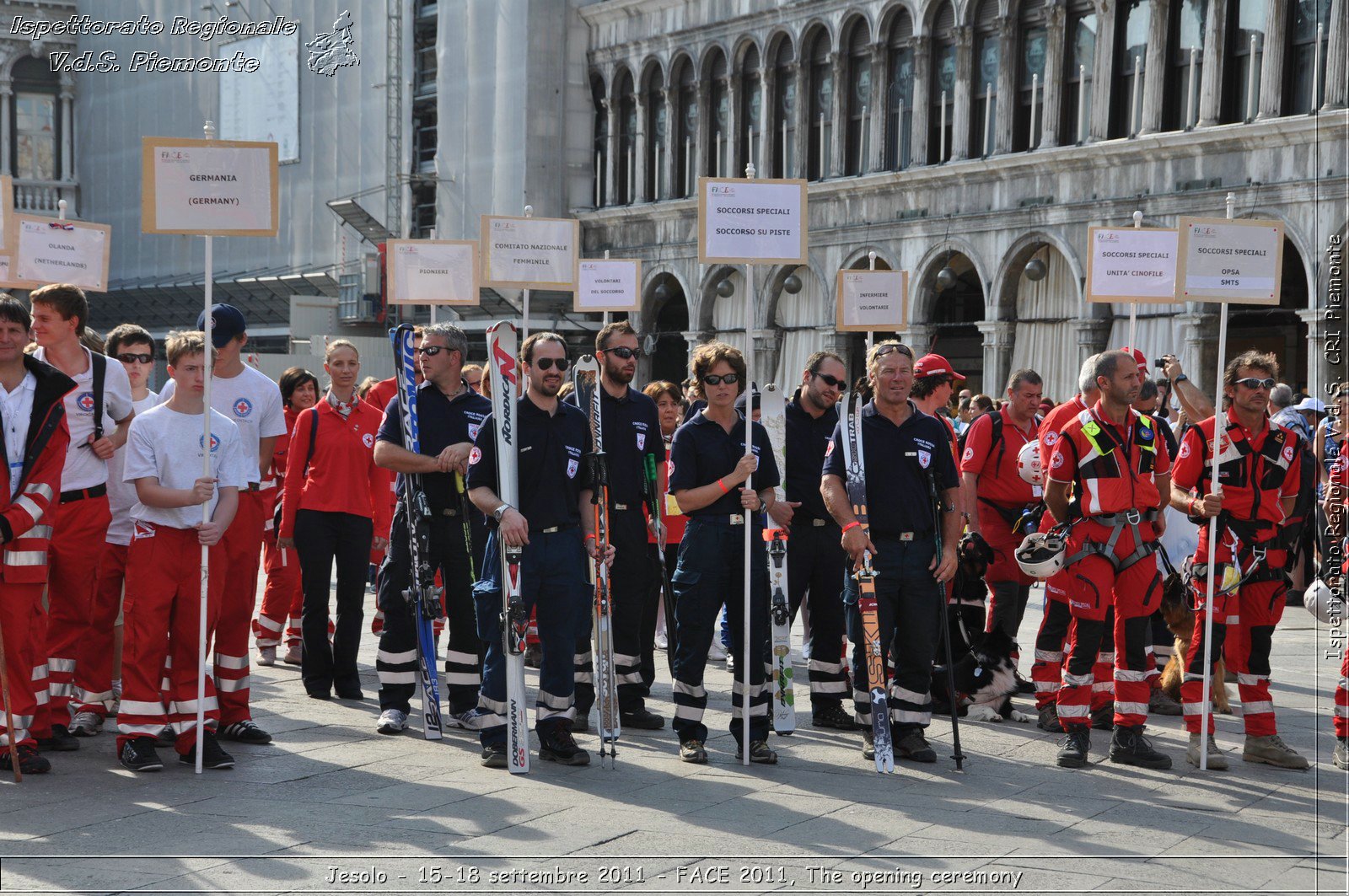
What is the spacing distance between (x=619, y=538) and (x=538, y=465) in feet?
3.99

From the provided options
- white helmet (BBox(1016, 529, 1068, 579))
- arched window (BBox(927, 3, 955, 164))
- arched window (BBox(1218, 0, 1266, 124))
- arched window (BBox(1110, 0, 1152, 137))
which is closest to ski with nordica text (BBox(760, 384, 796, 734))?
white helmet (BBox(1016, 529, 1068, 579))

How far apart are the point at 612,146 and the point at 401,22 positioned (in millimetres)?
7585

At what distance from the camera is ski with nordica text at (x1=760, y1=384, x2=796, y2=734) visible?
305 inches

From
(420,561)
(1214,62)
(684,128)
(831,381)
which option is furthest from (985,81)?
(420,561)

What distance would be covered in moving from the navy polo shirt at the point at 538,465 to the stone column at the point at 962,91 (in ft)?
62.6

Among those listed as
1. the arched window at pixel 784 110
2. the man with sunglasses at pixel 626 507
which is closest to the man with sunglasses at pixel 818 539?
the man with sunglasses at pixel 626 507

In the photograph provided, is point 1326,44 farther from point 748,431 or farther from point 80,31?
point 80,31

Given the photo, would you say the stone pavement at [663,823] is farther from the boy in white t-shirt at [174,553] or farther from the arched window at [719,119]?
the arched window at [719,119]

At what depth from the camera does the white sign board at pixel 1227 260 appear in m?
8.14

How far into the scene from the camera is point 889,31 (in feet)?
87.2

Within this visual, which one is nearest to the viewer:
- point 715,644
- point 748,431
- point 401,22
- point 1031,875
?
point 1031,875

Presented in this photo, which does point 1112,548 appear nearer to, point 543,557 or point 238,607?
point 543,557

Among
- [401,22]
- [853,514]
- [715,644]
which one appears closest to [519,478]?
[853,514]

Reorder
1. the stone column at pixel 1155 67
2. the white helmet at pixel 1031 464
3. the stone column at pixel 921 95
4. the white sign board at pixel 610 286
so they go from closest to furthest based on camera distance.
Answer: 1. the white helmet at pixel 1031 464
2. the white sign board at pixel 610 286
3. the stone column at pixel 1155 67
4. the stone column at pixel 921 95
